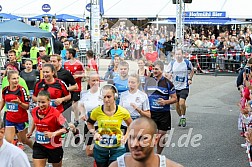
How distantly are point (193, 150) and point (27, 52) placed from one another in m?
11.1

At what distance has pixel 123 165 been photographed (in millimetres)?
3186

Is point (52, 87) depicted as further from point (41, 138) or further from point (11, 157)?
point (11, 157)

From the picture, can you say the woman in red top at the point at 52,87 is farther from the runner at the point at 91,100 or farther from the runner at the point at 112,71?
the runner at the point at 112,71

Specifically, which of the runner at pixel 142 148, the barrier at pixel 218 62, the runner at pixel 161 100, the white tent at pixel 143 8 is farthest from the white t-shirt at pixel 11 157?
the white tent at pixel 143 8

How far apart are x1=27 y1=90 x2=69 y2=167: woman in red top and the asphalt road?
64.8 inches

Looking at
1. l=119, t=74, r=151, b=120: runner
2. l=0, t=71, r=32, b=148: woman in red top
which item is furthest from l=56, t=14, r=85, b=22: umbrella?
l=119, t=74, r=151, b=120: runner

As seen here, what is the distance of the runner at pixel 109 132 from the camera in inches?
234

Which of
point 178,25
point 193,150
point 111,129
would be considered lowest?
point 193,150

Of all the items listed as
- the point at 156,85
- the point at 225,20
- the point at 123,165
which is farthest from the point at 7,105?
the point at 225,20

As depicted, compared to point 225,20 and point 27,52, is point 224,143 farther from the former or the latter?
point 225,20

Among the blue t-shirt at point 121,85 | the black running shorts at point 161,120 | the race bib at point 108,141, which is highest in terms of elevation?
the blue t-shirt at point 121,85

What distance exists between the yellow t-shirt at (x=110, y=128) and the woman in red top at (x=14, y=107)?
2.07 m

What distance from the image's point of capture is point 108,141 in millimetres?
5945

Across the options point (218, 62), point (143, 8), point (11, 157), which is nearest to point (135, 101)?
point (11, 157)
